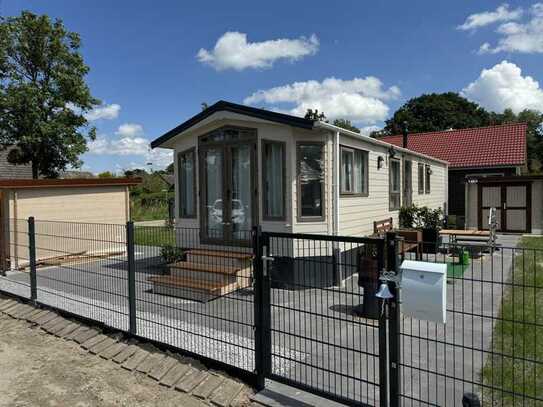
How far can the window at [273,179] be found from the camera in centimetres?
769

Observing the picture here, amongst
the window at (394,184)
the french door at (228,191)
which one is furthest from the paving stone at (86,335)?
the window at (394,184)

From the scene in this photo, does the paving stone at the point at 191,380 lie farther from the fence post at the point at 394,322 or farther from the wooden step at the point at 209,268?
the wooden step at the point at 209,268

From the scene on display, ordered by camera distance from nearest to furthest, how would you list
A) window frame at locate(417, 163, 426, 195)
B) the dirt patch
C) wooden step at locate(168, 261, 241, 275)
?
the dirt patch → wooden step at locate(168, 261, 241, 275) → window frame at locate(417, 163, 426, 195)

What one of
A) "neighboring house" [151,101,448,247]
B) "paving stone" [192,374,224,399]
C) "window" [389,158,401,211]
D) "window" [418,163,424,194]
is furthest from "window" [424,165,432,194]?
"paving stone" [192,374,224,399]

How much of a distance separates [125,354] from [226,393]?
1447mm

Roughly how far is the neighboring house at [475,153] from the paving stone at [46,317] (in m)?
16.3

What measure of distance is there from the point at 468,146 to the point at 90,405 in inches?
841

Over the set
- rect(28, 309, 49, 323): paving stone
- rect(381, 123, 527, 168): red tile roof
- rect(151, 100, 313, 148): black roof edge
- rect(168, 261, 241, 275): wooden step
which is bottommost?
rect(28, 309, 49, 323): paving stone

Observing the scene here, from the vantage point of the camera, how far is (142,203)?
31344 mm

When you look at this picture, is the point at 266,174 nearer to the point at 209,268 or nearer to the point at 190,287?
the point at 209,268

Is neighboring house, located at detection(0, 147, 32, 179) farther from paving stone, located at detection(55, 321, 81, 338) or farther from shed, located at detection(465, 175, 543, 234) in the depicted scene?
shed, located at detection(465, 175, 543, 234)

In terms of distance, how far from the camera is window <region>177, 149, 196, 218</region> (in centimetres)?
893

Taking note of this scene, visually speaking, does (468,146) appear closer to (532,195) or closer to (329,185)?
(532,195)

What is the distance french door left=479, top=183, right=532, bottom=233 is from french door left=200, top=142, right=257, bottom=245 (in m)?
12.6
